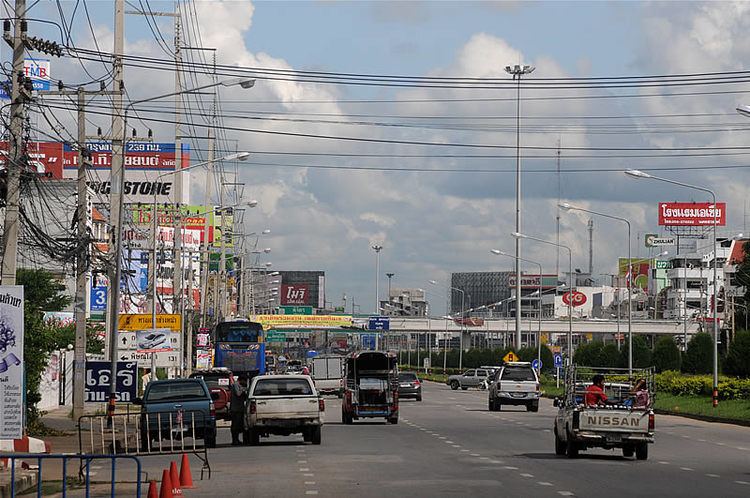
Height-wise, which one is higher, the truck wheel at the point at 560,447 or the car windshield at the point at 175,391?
the car windshield at the point at 175,391

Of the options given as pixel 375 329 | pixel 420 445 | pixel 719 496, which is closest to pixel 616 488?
pixel 719 496

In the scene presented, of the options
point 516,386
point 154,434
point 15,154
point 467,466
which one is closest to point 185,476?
point 467,466

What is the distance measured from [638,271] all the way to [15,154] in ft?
549

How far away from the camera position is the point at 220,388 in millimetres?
45375

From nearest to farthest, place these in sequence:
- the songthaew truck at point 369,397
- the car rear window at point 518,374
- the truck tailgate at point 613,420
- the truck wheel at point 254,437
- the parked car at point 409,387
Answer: the truck tailgate at point 613,420
the truck wheel at point 254,437
the songthaew truck at point 369,397
the car rear window at point 518,374
the parked car at point 409,387

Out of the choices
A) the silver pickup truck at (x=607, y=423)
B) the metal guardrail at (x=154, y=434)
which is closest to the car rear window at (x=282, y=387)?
the metal guardrail at (x=154, y=434)

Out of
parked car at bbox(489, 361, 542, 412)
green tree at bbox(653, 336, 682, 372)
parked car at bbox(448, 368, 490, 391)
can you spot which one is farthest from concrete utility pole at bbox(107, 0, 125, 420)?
parked car at bbox(448, 368, 490, 391)

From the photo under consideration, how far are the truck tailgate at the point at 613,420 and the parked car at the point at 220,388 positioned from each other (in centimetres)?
1611

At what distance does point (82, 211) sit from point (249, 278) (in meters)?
133

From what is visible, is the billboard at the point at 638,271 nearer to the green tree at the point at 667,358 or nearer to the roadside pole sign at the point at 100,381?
the green tree at the point at 667,358

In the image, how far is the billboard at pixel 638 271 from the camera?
603 feet

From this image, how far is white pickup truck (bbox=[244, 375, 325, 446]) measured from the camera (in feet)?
105

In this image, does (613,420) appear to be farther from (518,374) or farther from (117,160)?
(518,374)

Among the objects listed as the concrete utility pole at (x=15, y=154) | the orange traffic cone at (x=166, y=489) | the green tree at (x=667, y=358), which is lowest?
the orange traffic cone at (x=166, y=489)
